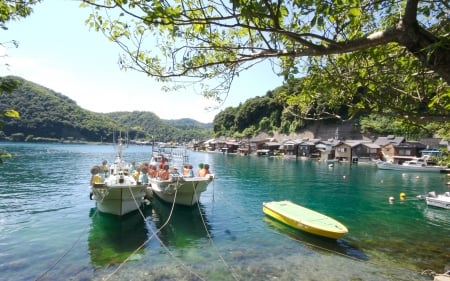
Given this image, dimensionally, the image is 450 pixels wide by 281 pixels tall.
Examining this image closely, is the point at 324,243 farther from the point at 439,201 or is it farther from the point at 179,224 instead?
the point at 439,201

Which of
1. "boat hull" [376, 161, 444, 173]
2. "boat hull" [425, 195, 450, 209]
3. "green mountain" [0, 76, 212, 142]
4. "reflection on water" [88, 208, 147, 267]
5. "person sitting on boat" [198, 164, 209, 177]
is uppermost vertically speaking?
"green mountain" [0, 76, 212, 142]

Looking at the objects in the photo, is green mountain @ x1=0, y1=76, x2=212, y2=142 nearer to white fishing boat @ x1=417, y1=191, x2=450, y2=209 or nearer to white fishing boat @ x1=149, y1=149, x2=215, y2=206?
white fishing boat @ x1=149, y1=149, x2=215, y2=206

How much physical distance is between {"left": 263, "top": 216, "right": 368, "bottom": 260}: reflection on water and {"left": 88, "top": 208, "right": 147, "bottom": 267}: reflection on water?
8.08 metres

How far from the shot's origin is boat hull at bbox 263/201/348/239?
49.9 ft

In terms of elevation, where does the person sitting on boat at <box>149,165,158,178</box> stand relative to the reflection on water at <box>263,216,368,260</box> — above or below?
above

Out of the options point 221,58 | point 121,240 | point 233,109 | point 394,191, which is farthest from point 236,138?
point 221,58

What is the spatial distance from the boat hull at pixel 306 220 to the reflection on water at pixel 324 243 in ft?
0.84

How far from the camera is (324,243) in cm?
1502

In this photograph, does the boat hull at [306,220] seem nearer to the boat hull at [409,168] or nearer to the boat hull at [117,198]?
the boat hull at [117,198]

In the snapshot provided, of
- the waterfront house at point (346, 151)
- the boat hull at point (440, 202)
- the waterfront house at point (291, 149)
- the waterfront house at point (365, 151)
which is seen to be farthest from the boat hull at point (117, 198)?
the waterfront house at point (291, 149)

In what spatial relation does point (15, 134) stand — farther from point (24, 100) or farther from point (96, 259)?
point (96, 259)

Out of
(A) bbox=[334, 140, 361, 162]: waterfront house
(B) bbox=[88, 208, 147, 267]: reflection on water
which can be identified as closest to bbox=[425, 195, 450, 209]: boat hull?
(B) bbox=[88, 208, 147, 267]: reflection on water

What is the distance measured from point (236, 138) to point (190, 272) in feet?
406

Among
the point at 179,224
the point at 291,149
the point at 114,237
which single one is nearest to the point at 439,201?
the point at 179,224
